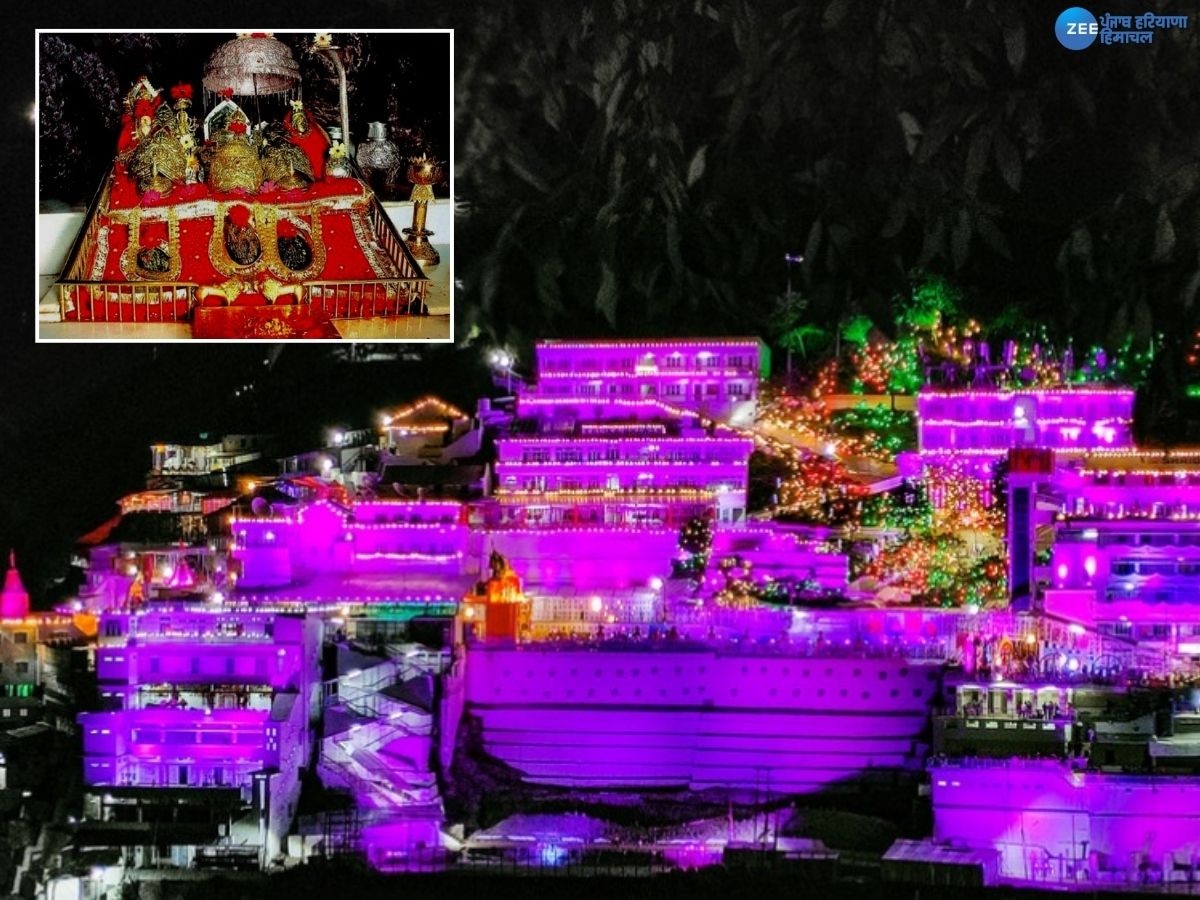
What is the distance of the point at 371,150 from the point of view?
6.82 meters

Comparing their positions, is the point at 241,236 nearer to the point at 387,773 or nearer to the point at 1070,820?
the point at 387,773

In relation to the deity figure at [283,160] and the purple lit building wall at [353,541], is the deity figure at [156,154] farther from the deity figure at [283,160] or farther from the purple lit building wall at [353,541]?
the purple lit building wall at [353,541]

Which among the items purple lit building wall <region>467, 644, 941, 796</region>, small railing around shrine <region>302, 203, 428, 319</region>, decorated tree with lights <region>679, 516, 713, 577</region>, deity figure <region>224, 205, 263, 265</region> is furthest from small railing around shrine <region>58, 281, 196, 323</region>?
decorated tree with lights <region>679, 516, 713, 577</region>

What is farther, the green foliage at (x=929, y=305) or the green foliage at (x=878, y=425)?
the green foliage at (x=878, y=425)

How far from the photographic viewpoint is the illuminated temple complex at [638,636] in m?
8.52

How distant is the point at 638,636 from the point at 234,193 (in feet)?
14.5

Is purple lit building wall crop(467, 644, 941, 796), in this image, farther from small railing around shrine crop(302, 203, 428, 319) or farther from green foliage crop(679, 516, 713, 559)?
small railing around shrine crop(302, 203, 428, 319)

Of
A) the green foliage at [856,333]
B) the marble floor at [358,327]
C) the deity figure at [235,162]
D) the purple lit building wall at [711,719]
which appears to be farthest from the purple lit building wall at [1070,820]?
the green foliage at [856,333]

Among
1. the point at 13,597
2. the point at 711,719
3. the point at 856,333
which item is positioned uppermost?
the point at 856,333

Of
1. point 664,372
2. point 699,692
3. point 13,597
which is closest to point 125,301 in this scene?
point 13,597

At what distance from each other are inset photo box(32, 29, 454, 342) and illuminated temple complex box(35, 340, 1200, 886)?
2786 millimetres

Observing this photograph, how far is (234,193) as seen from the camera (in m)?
6.97

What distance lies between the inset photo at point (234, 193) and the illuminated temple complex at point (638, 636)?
2786 mm

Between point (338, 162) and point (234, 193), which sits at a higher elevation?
point (338, 162)
